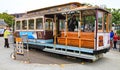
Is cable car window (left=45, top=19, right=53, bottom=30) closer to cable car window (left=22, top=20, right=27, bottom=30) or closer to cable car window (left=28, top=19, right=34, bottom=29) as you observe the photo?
cable car window (left=28, top=19, right=34, bottom=29)

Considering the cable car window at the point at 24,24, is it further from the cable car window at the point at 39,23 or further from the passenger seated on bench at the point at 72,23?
the passenger seated on bench at the point at 72,23

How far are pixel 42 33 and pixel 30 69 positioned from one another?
454 cm

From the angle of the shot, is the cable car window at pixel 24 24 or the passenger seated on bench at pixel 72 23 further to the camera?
the cable car window at pixel 24 24

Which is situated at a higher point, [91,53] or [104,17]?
[104,17]

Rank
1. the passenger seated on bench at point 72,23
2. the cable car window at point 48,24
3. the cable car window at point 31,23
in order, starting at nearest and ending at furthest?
1. the passenger seated on bench at point 72,23
2. the cable car window at point 48,24
3. the cable car window at point 31,23

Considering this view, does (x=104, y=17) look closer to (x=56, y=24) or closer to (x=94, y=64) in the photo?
(x=94, y=64)

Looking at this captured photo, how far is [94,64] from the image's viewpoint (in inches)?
391

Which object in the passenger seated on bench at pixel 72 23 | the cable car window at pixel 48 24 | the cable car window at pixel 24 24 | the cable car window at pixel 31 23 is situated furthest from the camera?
the cable car window at pixel 24 24

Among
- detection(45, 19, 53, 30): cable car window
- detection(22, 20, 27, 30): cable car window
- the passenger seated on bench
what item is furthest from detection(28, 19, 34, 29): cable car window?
the passenger seated on bench

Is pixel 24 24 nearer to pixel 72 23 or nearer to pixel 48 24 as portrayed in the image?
pixel 48 24

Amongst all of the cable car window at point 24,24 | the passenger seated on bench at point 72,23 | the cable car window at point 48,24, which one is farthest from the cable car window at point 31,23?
the passenger seated on bench at point 72,23

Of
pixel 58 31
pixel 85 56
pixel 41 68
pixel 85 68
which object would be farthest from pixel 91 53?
pixel 58 31

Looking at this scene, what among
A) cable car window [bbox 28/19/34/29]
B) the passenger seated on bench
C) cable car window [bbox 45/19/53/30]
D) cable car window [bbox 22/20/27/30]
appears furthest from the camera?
cable car window [bbox 22/20/27/30]

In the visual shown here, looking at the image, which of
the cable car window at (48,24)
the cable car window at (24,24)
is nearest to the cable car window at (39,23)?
the cable car window at (48,24)
